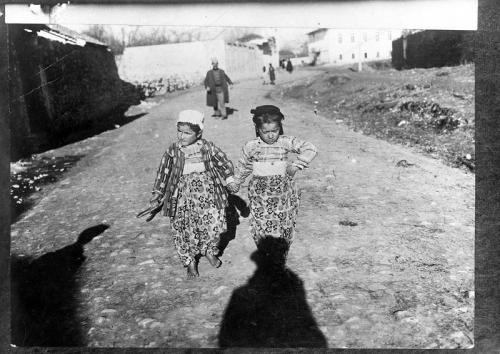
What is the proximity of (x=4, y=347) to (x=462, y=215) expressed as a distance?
16.0 feet

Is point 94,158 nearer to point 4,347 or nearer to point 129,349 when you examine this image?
point 4,347

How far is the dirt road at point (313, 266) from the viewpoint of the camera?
2.94m

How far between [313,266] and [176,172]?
1541 mm

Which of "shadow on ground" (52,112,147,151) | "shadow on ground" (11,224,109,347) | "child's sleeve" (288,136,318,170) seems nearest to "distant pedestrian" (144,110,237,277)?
"child's sleeve" (288,136,318,170)

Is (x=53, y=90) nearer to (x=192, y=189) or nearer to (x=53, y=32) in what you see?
(x=53, y=32)

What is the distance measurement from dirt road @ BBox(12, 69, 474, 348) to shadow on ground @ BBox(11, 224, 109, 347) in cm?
3

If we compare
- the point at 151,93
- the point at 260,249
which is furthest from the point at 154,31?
the point at 151,93

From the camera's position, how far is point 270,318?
302 cm

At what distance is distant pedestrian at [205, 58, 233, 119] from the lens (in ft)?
20.6

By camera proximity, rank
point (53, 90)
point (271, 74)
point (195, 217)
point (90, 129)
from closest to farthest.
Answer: point (195, 217) < point (53, 90) < point (90, 129) < point (271, 74)

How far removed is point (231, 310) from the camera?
309 cm

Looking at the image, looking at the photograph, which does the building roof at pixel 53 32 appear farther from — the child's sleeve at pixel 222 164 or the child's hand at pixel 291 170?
the child's hand at pixel 291 170

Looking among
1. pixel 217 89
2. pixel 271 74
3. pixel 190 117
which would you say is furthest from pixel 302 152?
pixel 271 74

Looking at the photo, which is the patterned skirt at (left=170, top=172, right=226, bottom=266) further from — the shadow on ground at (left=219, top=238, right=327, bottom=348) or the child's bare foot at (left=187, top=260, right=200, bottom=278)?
the shadow on ground at (left=219, top=238, right=327, bottom=348)
